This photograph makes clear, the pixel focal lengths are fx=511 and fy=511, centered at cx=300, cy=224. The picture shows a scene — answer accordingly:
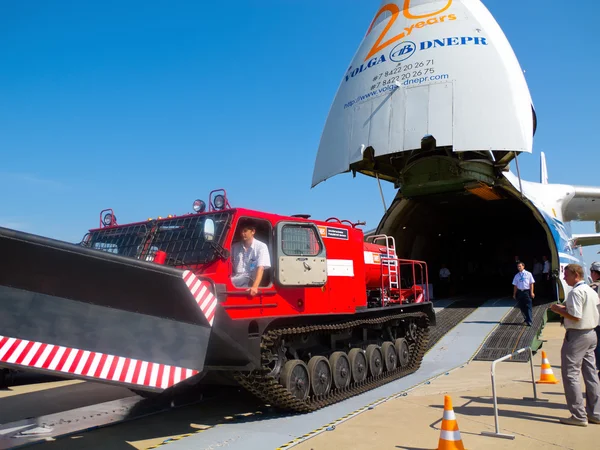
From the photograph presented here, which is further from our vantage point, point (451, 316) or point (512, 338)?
point (451, 316)

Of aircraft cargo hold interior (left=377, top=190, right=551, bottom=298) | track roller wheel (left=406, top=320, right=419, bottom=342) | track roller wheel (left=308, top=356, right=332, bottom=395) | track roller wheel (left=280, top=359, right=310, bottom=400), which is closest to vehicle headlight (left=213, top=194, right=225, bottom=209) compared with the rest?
track roller wheel (left=280, top=359, right=310, bottom=400)

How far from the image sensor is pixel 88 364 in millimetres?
4230

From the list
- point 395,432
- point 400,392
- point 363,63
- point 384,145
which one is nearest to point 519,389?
point 400,392

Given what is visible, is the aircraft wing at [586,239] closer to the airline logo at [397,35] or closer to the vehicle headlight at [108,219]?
the airline logo at [397,35]

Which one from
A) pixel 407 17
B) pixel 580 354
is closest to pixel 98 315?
pixel 580 354

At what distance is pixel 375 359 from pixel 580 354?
11.4ft

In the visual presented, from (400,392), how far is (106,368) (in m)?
4.91

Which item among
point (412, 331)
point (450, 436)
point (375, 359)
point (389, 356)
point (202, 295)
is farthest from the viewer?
point (412, 331)

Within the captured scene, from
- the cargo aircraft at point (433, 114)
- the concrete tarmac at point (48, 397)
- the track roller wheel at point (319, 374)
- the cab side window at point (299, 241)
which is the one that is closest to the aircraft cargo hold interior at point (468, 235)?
the cargo aircraft at point (433, 114)

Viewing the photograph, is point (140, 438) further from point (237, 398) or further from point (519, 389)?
point (519, 389)

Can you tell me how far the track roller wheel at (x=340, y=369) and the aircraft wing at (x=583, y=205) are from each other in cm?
1872

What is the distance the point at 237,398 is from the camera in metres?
7.58

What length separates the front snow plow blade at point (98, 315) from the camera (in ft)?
13.3

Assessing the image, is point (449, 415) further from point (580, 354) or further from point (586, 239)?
point (586, 239)
